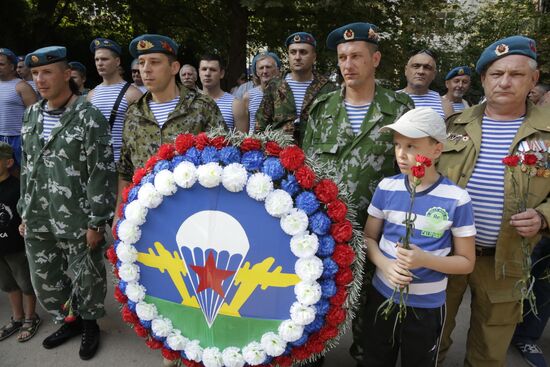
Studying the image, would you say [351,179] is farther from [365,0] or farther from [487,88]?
[365,0]

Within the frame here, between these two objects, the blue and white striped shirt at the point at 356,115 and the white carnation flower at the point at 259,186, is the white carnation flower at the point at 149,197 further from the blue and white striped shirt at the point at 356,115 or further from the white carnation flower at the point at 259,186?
the blue and white striped shirt at the point at 356,115

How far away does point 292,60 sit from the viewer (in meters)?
4.17

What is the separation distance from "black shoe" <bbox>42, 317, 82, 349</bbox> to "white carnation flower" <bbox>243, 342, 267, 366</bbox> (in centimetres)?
201

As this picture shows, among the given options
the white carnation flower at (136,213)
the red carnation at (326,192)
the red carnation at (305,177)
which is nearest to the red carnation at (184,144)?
the white carnation flower at (136,213)

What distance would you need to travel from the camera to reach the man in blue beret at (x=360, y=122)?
2426mm

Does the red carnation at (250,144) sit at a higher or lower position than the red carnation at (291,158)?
higher

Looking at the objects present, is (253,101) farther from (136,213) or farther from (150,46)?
(136,213)

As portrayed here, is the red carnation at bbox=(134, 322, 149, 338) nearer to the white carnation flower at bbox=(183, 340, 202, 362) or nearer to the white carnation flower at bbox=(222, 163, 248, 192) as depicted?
the white carnation flower at bbox=(183, 340, 202, 362)

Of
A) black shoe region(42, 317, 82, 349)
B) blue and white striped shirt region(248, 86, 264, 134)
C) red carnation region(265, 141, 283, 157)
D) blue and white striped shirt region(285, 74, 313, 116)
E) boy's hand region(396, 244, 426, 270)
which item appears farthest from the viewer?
blue and white striped shirt region(248, 86, 264, 134)

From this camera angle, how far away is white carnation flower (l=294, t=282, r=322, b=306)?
1.89 metres

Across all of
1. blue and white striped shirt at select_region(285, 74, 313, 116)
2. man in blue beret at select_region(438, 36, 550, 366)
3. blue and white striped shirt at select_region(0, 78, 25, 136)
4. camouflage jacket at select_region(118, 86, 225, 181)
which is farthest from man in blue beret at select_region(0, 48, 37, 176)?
man in blue beret at select_region(438, 36, 550, 366)

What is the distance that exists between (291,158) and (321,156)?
70cm

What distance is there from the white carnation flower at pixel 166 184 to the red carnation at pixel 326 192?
74 cm

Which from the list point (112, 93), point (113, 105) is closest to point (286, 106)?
point (113, 105)
